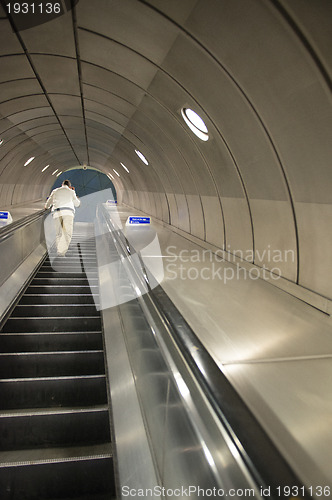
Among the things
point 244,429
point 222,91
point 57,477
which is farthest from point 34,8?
point 244,429

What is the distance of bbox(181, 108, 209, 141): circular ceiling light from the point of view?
22.4 ft

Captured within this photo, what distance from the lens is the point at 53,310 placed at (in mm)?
5789

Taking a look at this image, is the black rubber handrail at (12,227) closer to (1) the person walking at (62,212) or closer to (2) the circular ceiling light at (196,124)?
(1) the person walking at (62,212)

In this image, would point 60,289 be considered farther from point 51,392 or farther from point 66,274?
point 51,392

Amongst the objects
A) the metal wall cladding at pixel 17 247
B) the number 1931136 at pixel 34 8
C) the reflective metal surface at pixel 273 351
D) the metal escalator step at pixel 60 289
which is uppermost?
the number 1931136 at pixel 34 8

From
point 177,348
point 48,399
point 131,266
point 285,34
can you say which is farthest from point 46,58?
point 177,348

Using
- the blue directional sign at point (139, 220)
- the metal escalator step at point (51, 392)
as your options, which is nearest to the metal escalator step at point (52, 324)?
the metal escalator step at point (51, 392)

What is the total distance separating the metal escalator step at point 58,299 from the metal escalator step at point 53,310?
0.44 meters

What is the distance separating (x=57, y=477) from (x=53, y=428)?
0.53 m

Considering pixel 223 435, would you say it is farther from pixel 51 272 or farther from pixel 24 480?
pixel 51 272

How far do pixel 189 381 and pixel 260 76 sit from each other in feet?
10.7

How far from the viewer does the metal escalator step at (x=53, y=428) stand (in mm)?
3137

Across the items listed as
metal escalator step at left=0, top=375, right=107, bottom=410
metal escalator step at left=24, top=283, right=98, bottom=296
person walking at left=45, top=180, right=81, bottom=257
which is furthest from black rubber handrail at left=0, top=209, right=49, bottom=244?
metal escalator step at left=0, top=375, right=107, bottom=410

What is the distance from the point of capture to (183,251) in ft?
29.2
